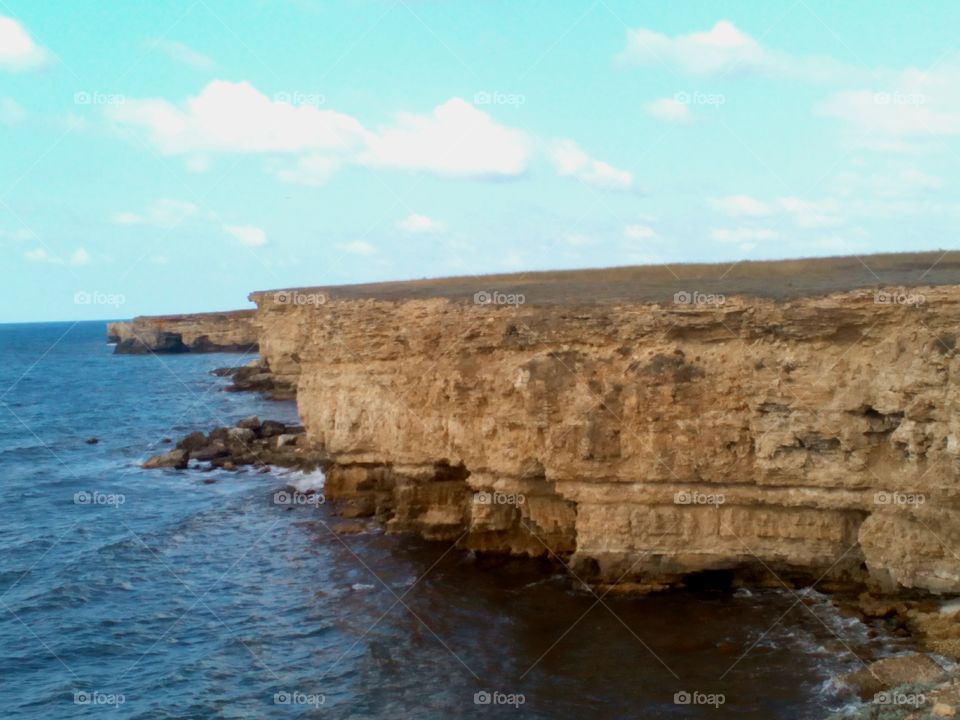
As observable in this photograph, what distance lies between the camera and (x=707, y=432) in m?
18.1

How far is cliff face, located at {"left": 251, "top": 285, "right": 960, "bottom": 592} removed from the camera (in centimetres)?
1628

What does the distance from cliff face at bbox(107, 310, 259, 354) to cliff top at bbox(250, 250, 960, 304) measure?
74.2m

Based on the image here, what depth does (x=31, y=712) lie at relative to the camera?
15.2 meters

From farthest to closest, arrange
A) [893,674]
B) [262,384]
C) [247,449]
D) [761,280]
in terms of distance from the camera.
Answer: [262,384], [247,449], [761,280], [893,674]

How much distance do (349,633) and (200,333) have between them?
304 ft

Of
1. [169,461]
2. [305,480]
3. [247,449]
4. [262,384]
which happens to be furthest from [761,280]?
[262,384]

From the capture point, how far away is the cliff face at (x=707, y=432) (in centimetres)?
1628

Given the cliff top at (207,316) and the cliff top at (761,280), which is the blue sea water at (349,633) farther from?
the cliff top at (207,316)

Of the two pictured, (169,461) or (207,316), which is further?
(207,316)

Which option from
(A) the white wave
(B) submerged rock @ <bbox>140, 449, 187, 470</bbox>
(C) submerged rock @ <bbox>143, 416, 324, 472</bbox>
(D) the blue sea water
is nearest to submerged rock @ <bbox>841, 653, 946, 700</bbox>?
(D) the blue sea water

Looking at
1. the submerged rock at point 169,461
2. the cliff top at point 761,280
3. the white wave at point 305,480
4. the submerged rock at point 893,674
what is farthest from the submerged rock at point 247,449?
the submerged rock at point 893,674

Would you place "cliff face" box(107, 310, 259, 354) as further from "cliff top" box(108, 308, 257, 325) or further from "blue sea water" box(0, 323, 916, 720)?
"blue sea water" box(0, 323, 916, 720)

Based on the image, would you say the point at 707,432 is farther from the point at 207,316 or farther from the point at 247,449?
the point at 207,316

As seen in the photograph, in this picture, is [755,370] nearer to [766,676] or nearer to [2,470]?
[766,676]
